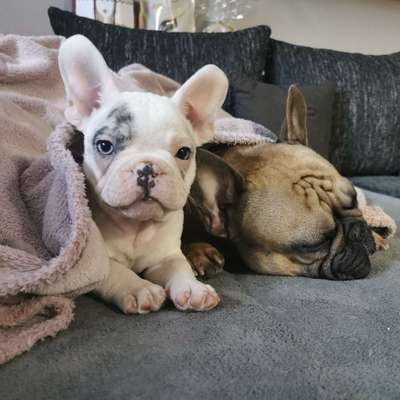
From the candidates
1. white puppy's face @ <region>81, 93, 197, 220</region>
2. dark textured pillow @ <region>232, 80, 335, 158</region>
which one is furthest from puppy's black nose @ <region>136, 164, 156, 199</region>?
dark textured pillow @ <region>232, 80, 335, 158</region>

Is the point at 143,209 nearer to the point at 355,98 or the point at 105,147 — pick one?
the point at 105,147

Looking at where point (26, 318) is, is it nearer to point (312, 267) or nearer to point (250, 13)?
point (312, 267)

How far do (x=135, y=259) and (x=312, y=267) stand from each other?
33 cm

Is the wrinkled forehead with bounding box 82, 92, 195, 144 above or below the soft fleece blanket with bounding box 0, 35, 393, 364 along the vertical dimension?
above

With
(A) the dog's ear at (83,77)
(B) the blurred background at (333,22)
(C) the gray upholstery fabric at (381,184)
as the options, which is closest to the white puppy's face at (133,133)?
(A) the dog's ear at (83,77)

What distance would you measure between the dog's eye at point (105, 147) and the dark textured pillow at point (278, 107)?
1.03 m

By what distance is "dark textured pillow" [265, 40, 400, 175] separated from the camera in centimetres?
207

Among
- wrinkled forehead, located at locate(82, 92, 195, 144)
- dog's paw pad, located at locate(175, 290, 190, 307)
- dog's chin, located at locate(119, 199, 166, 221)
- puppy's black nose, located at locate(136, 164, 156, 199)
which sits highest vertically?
wrinkled forehead, located at locate(82, 92, 195, 144)

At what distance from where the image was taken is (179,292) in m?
0.73

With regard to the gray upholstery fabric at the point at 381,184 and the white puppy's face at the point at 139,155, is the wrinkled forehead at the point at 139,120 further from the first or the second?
the gray upholstery fabric at the point at 381,184

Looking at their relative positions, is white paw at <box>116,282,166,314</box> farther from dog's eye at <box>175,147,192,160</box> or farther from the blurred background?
the blurred background

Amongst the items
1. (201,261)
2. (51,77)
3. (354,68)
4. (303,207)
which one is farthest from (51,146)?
(354,68)

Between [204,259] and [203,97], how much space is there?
0.29 meters

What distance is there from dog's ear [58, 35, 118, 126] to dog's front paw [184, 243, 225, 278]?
0.31m
